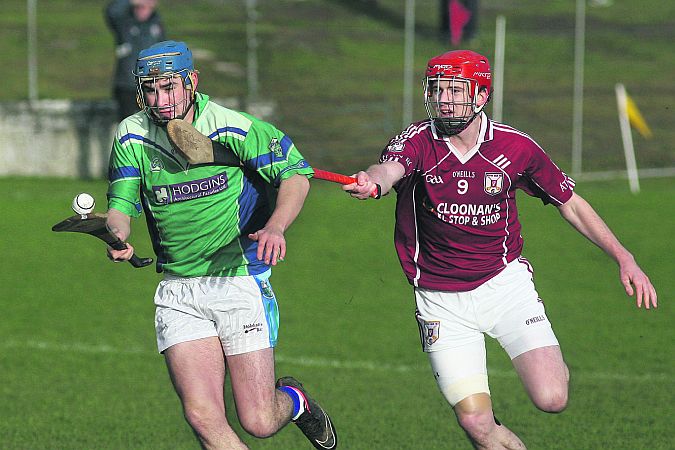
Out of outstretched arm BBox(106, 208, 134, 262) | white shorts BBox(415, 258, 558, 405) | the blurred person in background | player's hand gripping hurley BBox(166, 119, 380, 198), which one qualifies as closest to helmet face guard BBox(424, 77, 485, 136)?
player's hand gripping hurley BBox(166, 119, 380, 198)

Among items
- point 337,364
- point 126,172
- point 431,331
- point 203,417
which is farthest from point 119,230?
point 337,364

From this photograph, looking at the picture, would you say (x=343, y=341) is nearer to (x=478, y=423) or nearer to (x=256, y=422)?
(x=256, y=422)

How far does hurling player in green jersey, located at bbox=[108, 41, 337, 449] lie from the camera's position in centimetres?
661

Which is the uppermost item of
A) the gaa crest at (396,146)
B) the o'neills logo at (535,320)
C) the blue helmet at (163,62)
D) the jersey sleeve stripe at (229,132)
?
the blue helmet at (163,62)

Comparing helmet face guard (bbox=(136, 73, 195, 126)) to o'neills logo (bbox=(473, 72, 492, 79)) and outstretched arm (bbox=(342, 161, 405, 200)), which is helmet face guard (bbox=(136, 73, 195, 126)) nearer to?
outstretched arm (bbox=(342, 161, 405, 200))

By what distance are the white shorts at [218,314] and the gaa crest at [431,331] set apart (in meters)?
0.80

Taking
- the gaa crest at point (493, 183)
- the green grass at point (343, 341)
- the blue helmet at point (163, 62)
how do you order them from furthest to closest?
the green grass at point (343, 341)
the gaa crest at point (493, 183)
the blue helmet at point (163, 62)

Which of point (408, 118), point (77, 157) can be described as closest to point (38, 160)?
point (77, 157)

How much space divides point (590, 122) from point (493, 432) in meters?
19.4

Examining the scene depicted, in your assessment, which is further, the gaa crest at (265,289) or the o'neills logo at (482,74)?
the gaa crest at (265,289)

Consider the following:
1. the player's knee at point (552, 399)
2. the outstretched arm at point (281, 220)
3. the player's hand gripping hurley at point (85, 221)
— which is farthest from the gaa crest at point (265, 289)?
the player's knee at point (552, 399)

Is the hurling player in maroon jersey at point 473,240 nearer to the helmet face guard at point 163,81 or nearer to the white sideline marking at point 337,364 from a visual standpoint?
the helmet face guard at point 163,81

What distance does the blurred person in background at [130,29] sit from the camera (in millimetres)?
18186

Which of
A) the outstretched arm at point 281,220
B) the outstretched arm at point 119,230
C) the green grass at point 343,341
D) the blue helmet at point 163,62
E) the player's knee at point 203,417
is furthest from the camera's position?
the green grass at point 343,341
